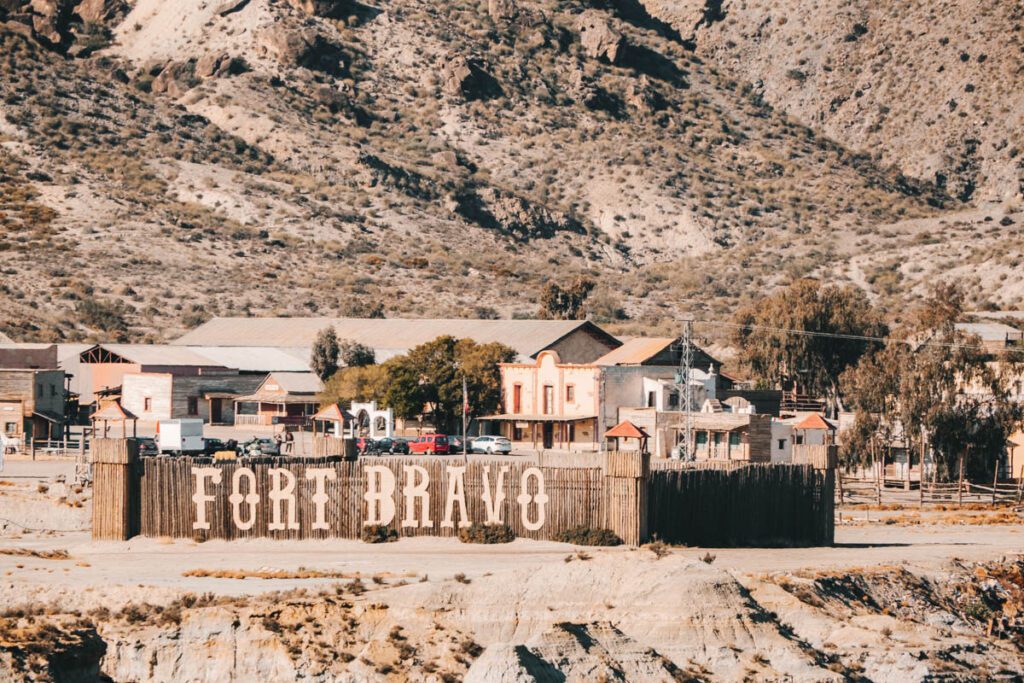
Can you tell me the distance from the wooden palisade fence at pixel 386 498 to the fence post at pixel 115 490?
24 mm

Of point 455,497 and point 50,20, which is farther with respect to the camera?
point 50,20

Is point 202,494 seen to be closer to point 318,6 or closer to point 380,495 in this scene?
point 380,495

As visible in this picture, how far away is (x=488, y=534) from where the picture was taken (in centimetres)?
4128

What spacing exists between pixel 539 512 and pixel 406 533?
10.4 ft

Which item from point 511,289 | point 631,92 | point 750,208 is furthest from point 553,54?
point 511,289

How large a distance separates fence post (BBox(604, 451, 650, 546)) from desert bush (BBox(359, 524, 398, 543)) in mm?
5000

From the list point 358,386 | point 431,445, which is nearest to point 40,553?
point 431,445

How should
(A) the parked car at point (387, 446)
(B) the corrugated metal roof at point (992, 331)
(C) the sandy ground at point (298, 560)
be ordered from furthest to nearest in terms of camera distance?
(B) the corrugated metal roof at point (992, 331) → (A) the parked car at point (387, 446) → (C) the sandy ground at point (298, 560)

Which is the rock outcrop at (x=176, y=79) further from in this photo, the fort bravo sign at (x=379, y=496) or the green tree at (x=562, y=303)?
the fort bravo sign at (x=379, y=496)

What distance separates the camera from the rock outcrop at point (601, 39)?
182500 mm

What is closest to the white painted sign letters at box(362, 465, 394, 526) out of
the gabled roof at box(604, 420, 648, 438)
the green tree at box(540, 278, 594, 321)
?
the gabled roof at box(604, 420, 648, 438)

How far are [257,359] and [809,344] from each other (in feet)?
92.4

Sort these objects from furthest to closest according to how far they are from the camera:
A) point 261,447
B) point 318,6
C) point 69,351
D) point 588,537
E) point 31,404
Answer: point 318,6 → point 69,351 → point 31,404 → point 261,447 → point 588,537

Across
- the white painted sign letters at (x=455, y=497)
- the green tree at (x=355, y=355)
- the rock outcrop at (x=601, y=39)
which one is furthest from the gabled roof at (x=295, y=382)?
the rock outcrop at (x=601, y=39)
